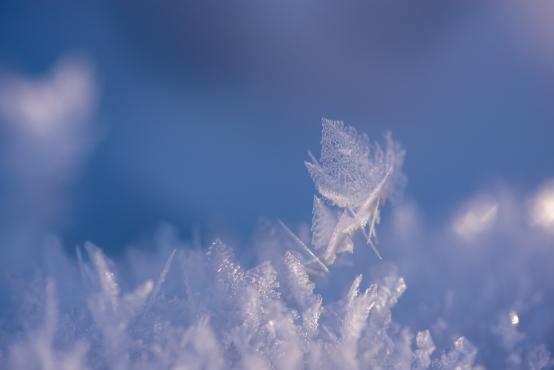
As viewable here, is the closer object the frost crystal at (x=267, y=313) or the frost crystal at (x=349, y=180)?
the frost crystal at (x=267, y=313)

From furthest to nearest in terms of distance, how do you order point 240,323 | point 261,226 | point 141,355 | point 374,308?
point 261,226, point 374,308, point 240,323, point 141,355

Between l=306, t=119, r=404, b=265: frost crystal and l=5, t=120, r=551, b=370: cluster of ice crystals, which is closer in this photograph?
l=5, t=120, r=551, b=370: cluster of ice crystals

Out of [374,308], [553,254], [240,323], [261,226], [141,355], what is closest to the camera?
[141,355]

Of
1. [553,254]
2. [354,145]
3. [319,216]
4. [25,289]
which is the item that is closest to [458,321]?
[553,254]

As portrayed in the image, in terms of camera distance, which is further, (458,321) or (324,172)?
(458,321)

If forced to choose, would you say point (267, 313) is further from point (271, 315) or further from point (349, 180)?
point (349, 180)

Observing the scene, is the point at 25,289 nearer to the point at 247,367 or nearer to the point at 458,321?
the point at 247,367

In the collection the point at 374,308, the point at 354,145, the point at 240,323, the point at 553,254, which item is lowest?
the point at 553,254

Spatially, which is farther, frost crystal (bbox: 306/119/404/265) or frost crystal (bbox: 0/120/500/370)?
frost crystal (bbox: 306/119/404/265)

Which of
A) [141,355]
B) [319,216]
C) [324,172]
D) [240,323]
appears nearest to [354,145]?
[324,172]

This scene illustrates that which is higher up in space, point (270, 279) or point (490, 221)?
point (270, 279)

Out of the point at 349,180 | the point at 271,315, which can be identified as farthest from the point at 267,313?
the point at 349,180
